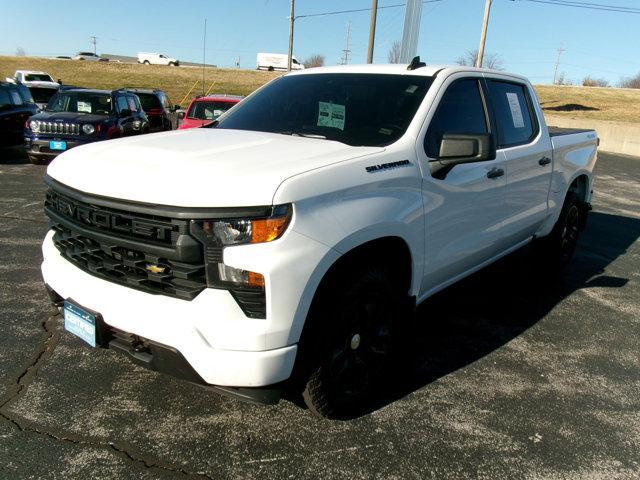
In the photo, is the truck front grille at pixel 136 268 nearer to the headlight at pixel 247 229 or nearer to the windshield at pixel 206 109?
the headlight at pixel 247 229

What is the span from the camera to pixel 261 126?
12.1 ft

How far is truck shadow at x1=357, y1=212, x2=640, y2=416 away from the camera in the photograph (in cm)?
350

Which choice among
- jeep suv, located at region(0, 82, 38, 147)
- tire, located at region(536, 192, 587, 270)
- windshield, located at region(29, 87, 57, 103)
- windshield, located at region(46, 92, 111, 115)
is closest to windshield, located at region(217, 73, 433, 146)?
tire, located at region(536, 192, 587, 270)

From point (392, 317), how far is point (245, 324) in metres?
1.10

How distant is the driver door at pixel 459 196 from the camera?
3219 millimetres

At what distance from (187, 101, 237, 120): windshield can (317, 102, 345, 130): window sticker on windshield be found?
26.5ft

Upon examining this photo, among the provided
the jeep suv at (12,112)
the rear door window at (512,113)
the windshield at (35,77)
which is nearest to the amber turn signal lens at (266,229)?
the rear door window at (512,113)

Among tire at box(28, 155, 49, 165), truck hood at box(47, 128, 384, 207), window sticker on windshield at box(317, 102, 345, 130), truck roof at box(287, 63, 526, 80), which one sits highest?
truck roof at box(287, 63, 526, 80)

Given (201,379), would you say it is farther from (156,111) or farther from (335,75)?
(156,111)

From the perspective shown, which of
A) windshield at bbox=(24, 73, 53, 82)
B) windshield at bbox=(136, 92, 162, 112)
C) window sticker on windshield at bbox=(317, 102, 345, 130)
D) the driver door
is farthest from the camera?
windshield at bbox=(24, 73, 53, 82)

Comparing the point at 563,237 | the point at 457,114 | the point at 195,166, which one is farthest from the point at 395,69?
the point at 563,237

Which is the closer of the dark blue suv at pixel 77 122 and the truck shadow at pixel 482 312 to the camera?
the truck shadow at pixel 482 312

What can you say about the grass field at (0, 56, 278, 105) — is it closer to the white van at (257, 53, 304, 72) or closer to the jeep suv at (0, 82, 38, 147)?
the white van at (257, 53, 304, 72)

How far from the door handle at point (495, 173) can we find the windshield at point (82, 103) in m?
9.71
